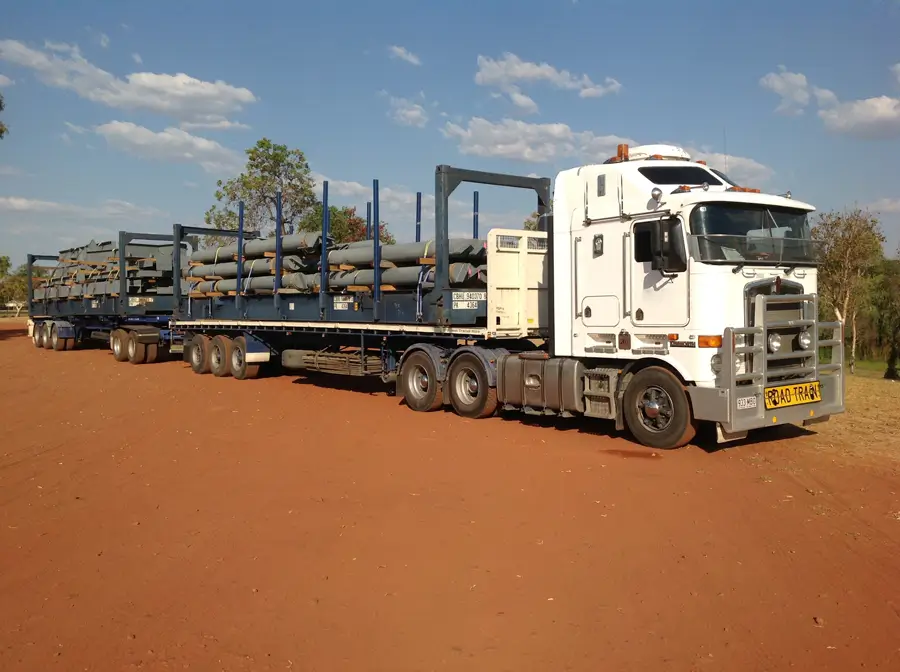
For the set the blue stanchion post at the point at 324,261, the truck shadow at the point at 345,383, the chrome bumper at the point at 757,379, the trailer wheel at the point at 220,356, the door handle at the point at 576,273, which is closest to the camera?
the chrome bumper at the point at 757,379

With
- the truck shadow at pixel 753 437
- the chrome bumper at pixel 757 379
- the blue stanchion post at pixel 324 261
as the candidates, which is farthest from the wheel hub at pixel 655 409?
the blue stanchion post at pixel 324 261

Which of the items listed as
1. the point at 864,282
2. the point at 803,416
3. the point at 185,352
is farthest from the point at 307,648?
the point at 864,282

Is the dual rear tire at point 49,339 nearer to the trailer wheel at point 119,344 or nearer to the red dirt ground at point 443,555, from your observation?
the trailer wheel at point 119,344

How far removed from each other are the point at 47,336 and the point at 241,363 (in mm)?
15421

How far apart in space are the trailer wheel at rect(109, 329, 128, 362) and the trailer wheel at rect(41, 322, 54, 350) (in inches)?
271

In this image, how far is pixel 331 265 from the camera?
15328 mm

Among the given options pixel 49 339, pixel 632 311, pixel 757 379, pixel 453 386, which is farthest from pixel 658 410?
pixel 49 339

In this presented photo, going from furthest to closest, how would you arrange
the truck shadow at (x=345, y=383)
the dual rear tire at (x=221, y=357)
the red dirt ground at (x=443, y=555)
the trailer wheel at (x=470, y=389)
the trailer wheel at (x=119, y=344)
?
the trailer wheel at (x=119, y=344), the dual rear tire at (x=221, y=357), the truck shadow at (x=345, y=383), the trailer wheel at (x=470, y=389), the red dirt ground at (x=443, y=555)

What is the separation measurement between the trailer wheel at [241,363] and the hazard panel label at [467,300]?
25.0 feet

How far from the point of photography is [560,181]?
10.8 meters

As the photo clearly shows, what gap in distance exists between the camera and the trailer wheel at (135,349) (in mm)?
22844

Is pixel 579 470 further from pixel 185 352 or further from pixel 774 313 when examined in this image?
pixel 185 352

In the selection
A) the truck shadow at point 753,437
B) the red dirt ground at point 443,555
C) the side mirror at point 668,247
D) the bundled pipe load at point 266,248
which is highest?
the bundled pipe load at point 266,248

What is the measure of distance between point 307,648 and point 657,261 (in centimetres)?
661
